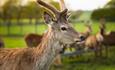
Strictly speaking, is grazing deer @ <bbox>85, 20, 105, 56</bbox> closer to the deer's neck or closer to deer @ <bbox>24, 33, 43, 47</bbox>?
deer @ <bbox>24, 33, 43, 47</bbox>

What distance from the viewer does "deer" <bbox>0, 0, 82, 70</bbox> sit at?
302 inches

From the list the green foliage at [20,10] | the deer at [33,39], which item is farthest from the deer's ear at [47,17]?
the green foliage at [20,10]

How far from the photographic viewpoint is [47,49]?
25.2 feet

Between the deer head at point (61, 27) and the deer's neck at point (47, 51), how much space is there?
0.09 meters

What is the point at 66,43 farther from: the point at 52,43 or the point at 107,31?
the point at 107,31

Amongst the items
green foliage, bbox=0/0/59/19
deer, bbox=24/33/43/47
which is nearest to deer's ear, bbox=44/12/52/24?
deer, bbox=24/33/43/47

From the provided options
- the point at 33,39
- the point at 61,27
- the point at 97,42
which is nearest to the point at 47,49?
the point at 61,27

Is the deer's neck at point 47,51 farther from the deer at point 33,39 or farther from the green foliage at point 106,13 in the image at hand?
the deer at point 33,39

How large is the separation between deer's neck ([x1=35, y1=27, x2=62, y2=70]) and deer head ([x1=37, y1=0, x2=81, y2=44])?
0.09m

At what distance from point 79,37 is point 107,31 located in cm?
742

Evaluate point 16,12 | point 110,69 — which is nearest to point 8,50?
point 110,69

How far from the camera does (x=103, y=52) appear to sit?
14992mm

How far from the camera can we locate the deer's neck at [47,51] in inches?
302

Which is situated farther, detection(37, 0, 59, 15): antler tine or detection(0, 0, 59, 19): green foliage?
detection(0, 0, 59, 19): green foliage
